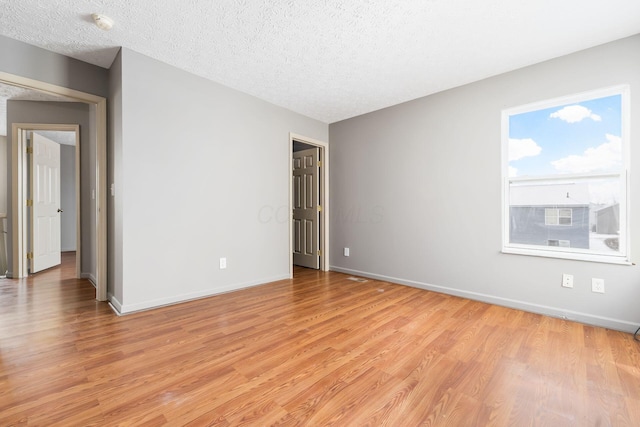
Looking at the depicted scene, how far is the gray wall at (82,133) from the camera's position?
13.0 feet

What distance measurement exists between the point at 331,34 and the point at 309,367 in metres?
2.60

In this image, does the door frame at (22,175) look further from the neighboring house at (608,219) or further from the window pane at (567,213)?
the neighboring house at (608,219)

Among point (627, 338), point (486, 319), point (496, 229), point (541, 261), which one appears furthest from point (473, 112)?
point (627, 338)

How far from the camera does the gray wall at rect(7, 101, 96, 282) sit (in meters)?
3.97

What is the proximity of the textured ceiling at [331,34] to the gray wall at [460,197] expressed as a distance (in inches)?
10.0

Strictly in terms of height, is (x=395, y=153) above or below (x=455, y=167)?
above

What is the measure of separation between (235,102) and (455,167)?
9.25 feet

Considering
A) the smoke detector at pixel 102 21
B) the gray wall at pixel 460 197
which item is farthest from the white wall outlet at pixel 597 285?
the smoke detector at pixel 102 21

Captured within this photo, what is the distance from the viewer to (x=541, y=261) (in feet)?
9.39

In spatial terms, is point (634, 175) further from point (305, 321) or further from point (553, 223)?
point (305, 321)

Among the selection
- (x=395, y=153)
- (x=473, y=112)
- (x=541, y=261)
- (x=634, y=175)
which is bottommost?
(x=541, y=261)

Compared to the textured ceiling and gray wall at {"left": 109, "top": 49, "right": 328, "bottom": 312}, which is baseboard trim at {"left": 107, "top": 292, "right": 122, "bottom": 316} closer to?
gray wall at {"left": 109, "top": 49, "right": 328, "bottom": 312}

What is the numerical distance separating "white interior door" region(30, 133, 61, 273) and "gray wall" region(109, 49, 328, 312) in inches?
96.8

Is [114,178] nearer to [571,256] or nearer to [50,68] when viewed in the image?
[50,68]
